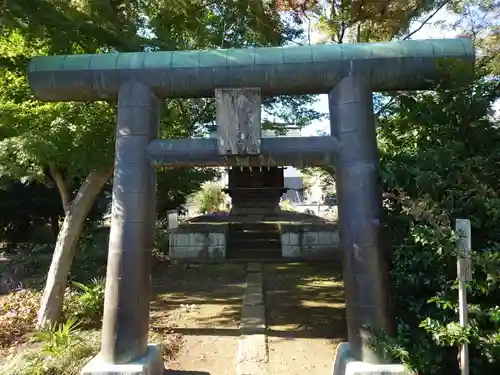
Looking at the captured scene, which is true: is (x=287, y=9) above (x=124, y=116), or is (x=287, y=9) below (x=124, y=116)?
above

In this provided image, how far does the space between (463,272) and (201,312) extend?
214 inches

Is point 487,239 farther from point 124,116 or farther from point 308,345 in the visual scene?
point 124,116

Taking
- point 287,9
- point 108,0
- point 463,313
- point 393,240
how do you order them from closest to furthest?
point 463,313, point 393,240, point 108,0, point 287,9

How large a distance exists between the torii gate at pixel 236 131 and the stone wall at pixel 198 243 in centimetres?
897

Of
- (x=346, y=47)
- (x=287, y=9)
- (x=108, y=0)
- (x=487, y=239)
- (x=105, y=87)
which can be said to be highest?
(x=287, y=9)

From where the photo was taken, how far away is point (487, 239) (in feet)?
12.3

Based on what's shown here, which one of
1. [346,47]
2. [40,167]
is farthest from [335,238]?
[346,47]

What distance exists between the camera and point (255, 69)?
162 inches

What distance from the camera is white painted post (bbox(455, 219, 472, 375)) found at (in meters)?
3.23

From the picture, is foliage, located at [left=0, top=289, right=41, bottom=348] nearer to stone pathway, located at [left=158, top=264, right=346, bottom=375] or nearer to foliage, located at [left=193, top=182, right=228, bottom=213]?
stone pathway, located at [left=158, top=264, right=346, bottom=375]

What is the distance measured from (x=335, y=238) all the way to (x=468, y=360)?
9.86 metres

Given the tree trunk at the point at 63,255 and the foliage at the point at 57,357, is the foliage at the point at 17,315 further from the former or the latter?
the foliage at the point at 57,357

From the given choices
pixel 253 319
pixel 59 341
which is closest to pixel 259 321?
pixel 253 319

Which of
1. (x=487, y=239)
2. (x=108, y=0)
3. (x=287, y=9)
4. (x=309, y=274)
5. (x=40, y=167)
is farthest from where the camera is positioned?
(x=309, y=274)
